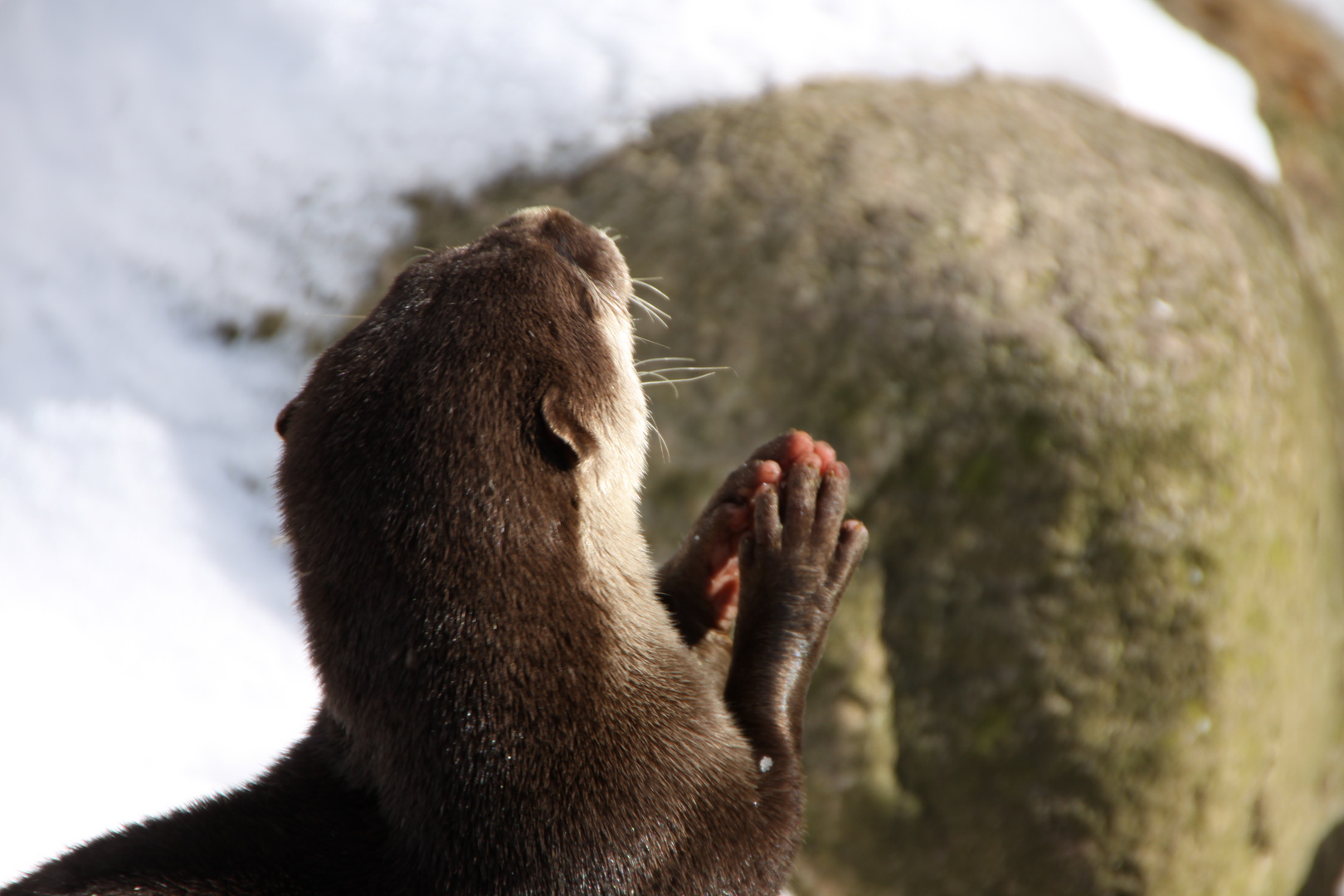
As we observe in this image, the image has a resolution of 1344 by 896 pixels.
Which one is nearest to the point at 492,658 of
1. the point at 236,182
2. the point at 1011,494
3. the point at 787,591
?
the point at 787,591

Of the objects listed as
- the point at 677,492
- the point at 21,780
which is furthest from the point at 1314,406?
the point at 21,780

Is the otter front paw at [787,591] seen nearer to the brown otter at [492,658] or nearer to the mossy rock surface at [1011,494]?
the brown otter at [492,658]

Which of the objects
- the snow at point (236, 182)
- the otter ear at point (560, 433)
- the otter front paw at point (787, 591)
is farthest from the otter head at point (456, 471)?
the snow at point (236, 182)

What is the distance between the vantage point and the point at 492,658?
5.59ft

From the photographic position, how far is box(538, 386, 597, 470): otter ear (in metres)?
1.82

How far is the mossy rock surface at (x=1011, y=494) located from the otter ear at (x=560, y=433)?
1.50 meters

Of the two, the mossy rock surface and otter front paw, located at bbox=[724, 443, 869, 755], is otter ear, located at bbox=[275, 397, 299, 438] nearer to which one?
otter front paw, located at bbox=[724, 443, 869, 755]

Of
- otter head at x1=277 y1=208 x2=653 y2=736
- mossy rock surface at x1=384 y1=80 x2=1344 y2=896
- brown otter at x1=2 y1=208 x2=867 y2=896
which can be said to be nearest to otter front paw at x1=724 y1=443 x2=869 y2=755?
brown otter at x1=2 y1=208 x2=867 y2=896

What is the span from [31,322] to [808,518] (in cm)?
311

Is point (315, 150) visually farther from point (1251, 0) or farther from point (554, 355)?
point (1251, 0)

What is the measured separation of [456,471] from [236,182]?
269 cm

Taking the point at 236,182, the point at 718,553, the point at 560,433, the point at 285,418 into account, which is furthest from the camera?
the point at 236,182

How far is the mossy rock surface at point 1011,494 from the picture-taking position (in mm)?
3172

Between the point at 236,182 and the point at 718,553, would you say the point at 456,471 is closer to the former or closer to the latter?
the point at 718,553
